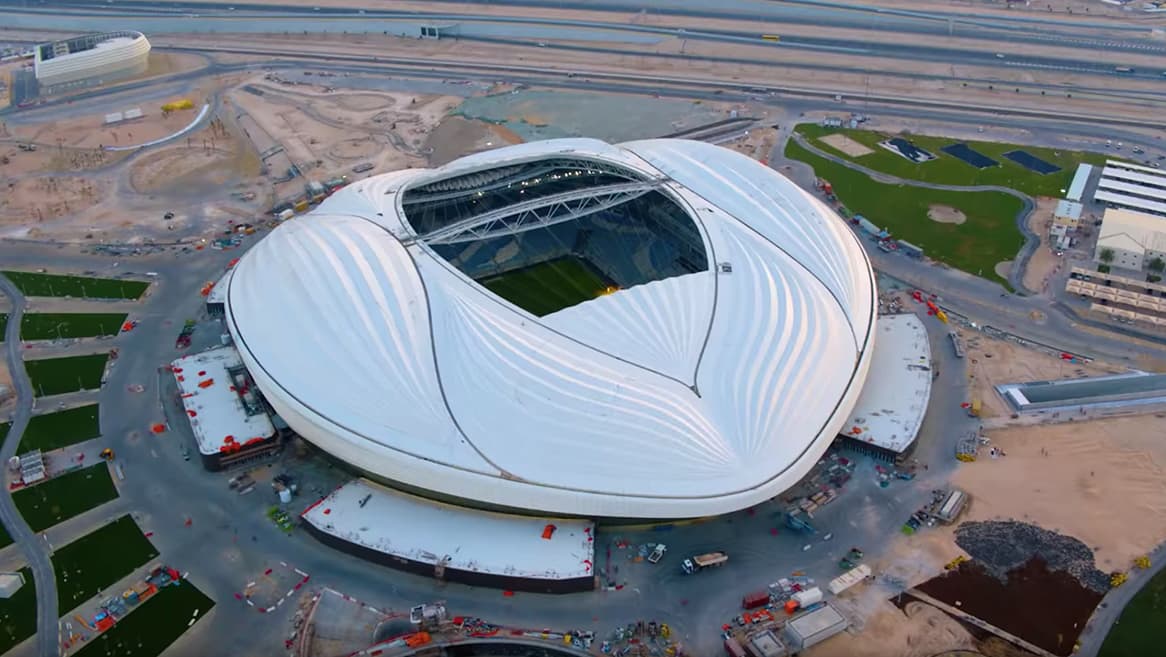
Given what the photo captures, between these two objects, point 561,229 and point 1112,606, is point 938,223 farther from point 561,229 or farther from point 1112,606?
point 1112,606

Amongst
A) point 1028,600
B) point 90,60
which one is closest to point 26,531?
point 1028,600

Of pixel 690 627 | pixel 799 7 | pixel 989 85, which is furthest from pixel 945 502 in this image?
pixel 799 7

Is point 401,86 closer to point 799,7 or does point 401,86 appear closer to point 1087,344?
point 799,7

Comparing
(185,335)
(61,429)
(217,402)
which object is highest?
(217,402)

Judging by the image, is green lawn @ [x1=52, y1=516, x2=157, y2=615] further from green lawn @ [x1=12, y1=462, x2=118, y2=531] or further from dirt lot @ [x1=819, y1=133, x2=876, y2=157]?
dirt lot @ [x1=819, y1=133, x2=876, y2=157]

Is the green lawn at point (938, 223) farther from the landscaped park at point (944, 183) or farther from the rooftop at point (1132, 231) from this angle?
the rooftop at point (1132, 231)

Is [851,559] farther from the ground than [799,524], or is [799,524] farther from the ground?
[799,524]

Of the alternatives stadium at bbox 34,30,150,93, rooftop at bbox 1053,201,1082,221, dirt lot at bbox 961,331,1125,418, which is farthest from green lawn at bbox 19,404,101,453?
rooftop at bbox 1053,201,1082,221

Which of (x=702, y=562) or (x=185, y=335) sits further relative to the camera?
(x=185, y=335)
